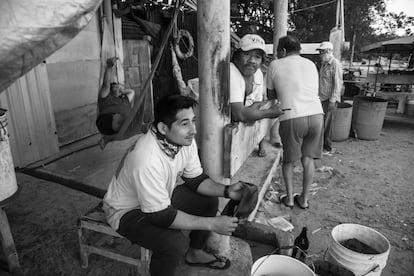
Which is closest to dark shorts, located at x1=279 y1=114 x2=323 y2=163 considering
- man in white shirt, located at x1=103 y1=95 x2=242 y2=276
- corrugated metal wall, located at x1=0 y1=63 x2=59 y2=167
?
man in white shirt, located at x1=103 y1=95 x2=242 y2=276

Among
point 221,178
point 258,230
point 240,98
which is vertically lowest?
point 258,230

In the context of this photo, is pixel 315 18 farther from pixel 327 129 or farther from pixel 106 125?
pixel 106 125

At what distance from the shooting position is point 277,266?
7.38 ft

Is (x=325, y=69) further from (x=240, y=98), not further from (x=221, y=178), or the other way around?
(x=221, y=178)

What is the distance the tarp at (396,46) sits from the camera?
318 inches

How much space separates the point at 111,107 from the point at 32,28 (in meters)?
3.20

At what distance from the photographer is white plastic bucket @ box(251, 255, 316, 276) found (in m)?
2.19

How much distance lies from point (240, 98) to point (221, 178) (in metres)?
0.77

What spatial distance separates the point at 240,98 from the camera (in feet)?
8.93

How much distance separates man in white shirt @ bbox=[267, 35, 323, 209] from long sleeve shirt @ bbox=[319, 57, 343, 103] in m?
2.06

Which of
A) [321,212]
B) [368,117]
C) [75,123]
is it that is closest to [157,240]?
[321,212]

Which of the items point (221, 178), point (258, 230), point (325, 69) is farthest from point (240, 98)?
point (325, 69)

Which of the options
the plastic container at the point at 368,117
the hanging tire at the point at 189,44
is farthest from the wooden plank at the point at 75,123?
the plastic container at the point at 368,117

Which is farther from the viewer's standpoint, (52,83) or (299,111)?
(52,83)
